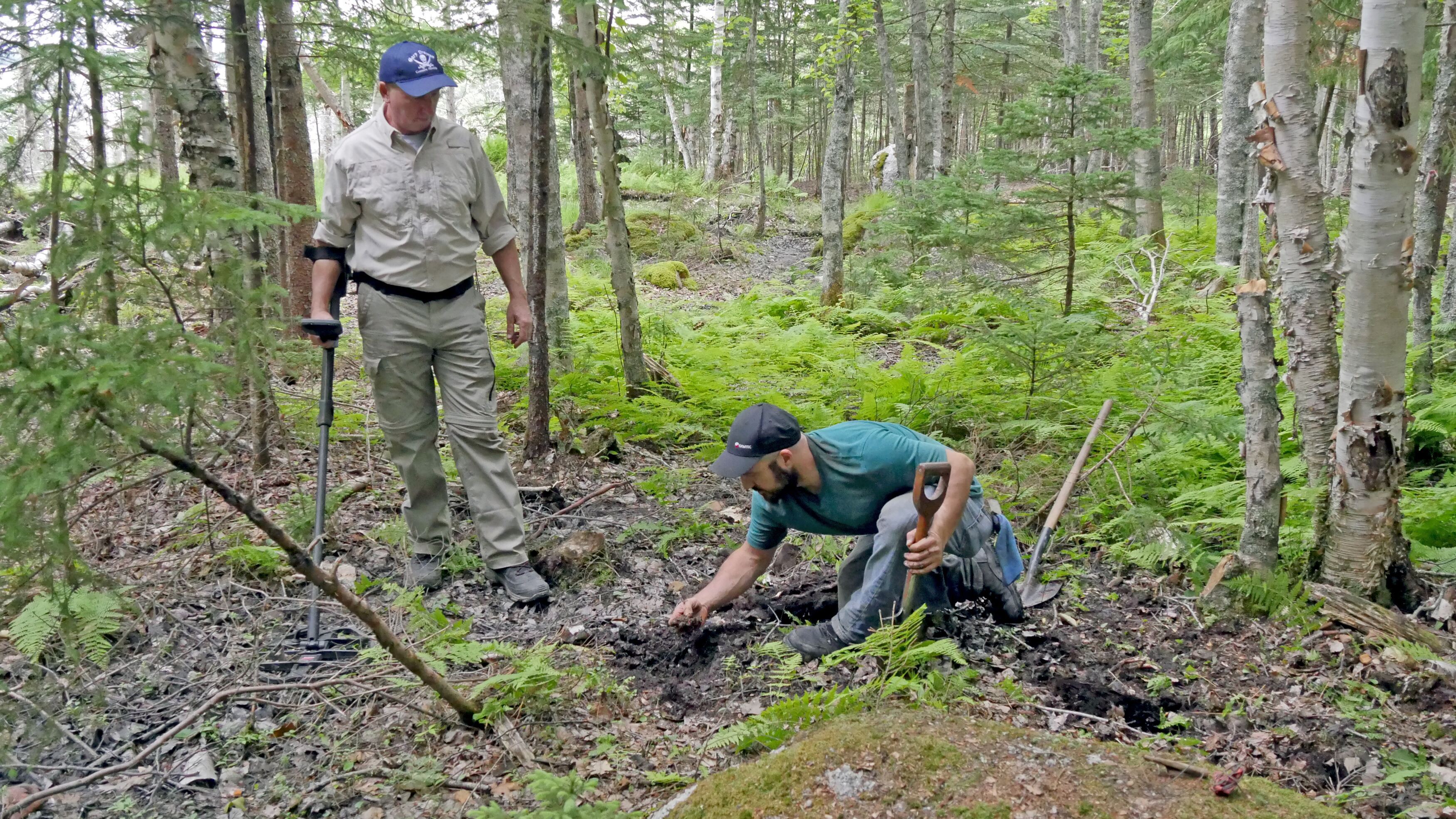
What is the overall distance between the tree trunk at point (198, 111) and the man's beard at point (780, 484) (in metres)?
3.68

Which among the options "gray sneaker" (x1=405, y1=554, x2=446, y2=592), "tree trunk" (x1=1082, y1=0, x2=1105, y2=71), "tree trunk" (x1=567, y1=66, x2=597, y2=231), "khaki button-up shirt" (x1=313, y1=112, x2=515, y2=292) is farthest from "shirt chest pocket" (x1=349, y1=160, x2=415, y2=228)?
"tree trunk" (x1=1082, y1=0, x2=1105, y2=71)

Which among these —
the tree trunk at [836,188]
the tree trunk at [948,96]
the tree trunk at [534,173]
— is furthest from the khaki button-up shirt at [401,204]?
the tree trunk at [948,96]

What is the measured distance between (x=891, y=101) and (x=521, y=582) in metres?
16.9

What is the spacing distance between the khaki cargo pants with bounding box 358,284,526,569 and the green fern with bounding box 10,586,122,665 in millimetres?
1418

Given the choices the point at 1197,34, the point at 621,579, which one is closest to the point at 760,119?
the point at 1197,34

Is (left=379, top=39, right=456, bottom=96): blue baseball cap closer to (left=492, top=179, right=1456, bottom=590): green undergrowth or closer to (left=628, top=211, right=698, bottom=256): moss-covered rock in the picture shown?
(left=492, top=179, right=1456, bottom=590): green undergrowth

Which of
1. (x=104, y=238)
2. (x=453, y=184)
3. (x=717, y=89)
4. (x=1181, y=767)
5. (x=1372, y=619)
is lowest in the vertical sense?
(x=1372, y=619)

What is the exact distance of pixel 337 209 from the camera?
4.37m

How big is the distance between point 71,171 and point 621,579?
3048 mm

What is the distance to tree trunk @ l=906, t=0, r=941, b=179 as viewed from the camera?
15320 millimetres

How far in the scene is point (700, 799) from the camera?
2.51 metres

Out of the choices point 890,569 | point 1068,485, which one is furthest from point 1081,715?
point 1068,485

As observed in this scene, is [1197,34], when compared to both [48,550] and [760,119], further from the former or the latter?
[48,550]

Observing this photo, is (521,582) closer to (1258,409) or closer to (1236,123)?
(1258,409)
